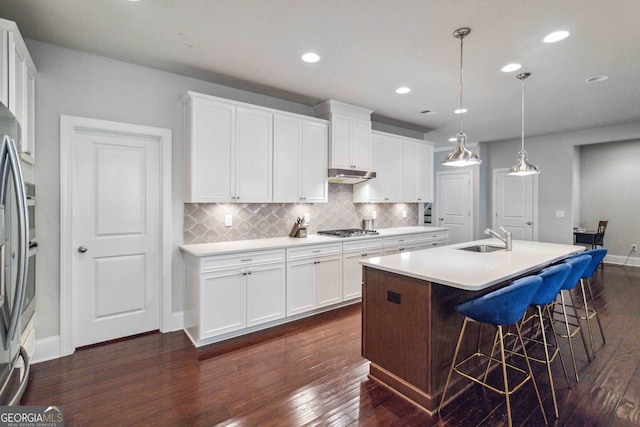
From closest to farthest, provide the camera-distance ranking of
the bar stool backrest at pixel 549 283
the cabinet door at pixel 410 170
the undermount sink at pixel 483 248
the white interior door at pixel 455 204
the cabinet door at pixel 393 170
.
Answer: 1. the bar stool backrest at pixel 549 283
2. the undermount sink at pixel 483 248
3. the cabinet door at pixel 393 170
4. the cabinet door at pixel 410 170
5. the white interior door at pixel 455 204

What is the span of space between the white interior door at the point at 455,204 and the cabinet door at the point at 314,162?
446 centimetres

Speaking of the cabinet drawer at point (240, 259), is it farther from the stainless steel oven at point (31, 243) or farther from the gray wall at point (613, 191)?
the gray wall at point (613, 191)

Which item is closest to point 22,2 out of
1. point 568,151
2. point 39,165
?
point 39,165

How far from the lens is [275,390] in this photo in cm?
231

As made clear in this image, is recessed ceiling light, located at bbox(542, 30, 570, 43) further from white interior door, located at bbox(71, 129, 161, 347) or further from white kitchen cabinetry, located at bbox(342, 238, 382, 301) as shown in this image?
white interior door, located at bbox(71, 129, 161, 347)

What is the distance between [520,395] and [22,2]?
4424 mm

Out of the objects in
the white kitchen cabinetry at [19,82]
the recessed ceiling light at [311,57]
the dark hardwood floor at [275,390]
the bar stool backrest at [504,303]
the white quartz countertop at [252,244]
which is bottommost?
the dark hardwood floor at [275,390]

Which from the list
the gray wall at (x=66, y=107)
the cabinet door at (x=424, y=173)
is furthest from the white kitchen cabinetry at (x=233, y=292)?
the cabinet door at (x=424, y=173)

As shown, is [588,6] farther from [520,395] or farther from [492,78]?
[520,395]

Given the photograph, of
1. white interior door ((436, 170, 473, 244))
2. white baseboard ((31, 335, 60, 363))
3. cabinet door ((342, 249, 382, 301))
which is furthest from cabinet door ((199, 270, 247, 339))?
white interior door ((436, 170, 473, 244))

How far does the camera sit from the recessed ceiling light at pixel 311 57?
2.91 metres

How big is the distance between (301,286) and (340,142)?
1.99 metres

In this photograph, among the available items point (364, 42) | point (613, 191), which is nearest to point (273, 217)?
point (364, 42)

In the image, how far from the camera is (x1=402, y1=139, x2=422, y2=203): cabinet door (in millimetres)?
5309
